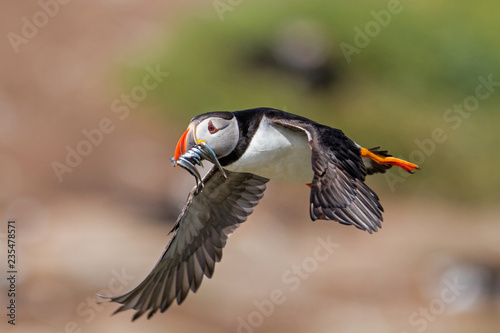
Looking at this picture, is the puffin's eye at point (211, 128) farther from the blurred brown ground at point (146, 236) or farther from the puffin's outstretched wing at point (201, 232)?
the blurred brown ground at point (146, 236)

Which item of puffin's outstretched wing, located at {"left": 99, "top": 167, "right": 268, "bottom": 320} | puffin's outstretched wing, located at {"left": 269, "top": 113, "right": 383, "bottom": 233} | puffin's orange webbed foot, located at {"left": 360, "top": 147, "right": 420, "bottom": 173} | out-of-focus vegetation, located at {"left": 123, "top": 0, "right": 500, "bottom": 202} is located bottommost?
puffin's outstretched wing, located at {"left": 99, "top": 167, "right": 268, "bottom": 320}

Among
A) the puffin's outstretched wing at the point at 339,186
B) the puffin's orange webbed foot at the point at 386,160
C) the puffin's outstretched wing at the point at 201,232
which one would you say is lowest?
the puffin's outstretched wing at the point at 201,232

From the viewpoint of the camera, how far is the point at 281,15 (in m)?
20.1

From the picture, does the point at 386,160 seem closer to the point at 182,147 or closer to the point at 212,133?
the point at 212,133

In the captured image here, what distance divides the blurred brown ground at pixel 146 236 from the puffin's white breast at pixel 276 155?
239 inches

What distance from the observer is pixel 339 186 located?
7.31 meters

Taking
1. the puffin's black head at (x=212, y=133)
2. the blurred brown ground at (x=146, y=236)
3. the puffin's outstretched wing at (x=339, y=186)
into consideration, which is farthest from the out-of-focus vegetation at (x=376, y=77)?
the puffin's outstretched wing at (x=339, y=186)

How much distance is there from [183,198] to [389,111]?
4.90 meters

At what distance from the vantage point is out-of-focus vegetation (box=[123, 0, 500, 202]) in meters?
18.6

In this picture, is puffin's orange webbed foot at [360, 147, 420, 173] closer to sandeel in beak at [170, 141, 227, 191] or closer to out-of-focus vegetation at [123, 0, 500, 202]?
sandeel in beak at [170, 141, 227, 191]

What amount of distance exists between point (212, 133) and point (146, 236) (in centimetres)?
870

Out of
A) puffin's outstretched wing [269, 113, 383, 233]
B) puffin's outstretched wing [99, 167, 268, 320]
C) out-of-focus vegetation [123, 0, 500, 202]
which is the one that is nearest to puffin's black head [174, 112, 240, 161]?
puffin's outstretched wing [269, 113, 383, 233]

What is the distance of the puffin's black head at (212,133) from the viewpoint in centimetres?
799

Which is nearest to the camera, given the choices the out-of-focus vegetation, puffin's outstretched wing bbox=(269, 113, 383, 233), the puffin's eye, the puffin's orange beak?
puffin's outstretched wing bbox=(269, 113, 383, 233)
